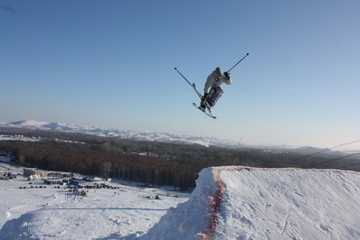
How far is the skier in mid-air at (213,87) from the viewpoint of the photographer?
35.1ft

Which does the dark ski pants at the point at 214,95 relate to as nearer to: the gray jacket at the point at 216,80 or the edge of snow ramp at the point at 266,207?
the gray jacket at the point at 216,80

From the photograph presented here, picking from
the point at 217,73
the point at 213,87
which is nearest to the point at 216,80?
the point at 217,73

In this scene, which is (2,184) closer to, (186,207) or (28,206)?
(28,206)

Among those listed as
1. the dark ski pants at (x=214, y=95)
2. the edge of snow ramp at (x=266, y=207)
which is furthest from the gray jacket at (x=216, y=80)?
the edge of snow ramp at (x=266, y=207)

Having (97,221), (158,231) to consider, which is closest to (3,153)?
(97,221)

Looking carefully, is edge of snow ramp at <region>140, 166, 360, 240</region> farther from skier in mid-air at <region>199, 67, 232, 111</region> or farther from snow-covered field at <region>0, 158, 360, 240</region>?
skier in mid-air at <region>199, 67, 232, 111</region>

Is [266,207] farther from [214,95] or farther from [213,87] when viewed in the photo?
Answer: [213,87]

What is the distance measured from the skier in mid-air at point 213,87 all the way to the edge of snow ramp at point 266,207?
9.83 ft

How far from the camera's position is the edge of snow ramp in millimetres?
6812

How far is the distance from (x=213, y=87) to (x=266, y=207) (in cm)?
503

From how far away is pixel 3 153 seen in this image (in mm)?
91125

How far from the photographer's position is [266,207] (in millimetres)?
7688

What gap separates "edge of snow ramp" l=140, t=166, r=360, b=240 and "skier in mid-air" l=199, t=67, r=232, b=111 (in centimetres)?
300

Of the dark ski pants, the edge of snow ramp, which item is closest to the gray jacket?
the dark ski pants
